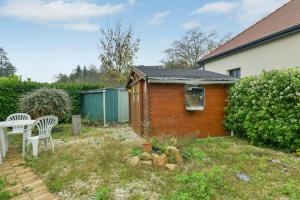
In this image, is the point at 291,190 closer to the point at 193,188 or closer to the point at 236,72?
the point at 193,188

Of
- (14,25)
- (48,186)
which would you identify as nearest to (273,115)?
(48,186)

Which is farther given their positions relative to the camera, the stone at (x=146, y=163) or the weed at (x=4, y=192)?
the stone at (x=146, y=163)

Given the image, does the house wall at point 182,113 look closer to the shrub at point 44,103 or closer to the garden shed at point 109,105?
the shrub at point 44,103

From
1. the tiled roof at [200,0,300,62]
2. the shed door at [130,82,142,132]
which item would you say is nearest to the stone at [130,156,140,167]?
the shed door at [130,82,142,132]

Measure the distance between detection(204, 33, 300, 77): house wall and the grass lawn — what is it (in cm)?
439

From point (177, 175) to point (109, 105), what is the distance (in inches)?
371

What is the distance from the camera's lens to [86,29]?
16.7 m

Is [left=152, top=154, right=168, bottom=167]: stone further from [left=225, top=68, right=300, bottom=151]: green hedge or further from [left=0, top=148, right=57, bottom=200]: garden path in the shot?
[left=225, top=68, right=300, bottom=151]: green hedge

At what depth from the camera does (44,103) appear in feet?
33.6

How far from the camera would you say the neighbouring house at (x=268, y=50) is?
9.08 meters

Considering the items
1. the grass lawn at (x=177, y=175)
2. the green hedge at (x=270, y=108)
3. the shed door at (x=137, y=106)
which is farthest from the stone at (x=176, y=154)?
the shed door at (x=137, y=106)

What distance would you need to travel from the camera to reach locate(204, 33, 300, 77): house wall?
8987 millimetres

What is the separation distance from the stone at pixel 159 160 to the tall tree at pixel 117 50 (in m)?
16.0

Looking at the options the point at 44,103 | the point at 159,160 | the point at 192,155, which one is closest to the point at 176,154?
the point at 159,160
